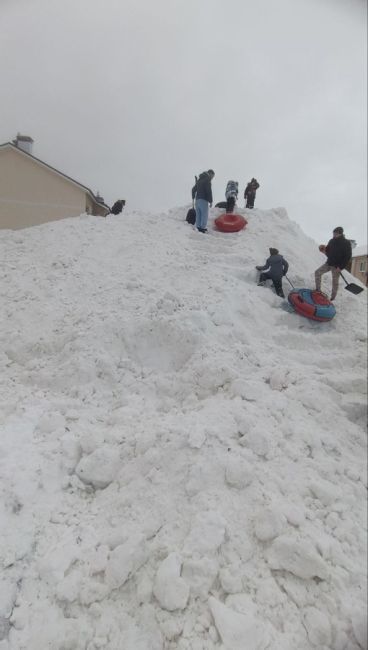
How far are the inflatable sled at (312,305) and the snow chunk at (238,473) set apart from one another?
400cm

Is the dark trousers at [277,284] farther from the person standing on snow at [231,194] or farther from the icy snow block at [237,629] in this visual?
the icy snow block at [237,629]

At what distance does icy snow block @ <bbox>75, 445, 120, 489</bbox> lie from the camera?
134 inches

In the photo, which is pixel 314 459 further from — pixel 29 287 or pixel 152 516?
pixel 29 287

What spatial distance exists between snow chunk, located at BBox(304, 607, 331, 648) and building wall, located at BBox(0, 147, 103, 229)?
1414cm

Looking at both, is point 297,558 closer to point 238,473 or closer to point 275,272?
point 238,473

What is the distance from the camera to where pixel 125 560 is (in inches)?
105

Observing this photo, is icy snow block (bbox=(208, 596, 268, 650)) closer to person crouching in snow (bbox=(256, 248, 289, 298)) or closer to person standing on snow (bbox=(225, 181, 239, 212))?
person crouching in snow (bbox=(256, 248, 289, 298))

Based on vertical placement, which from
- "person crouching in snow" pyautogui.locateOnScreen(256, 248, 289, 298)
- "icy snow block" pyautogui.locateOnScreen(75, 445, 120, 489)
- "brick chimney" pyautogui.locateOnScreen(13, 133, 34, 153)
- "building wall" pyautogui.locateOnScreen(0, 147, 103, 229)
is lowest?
"icy snow block" pyautogui.locateOnScreen(75, 445, 120, 489)

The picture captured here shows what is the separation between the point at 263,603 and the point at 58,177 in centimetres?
1705

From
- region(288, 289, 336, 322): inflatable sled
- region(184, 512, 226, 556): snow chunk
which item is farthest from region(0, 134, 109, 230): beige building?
region(184, 512, 226, 556): snow chunk

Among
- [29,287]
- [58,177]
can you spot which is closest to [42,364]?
[29,287]

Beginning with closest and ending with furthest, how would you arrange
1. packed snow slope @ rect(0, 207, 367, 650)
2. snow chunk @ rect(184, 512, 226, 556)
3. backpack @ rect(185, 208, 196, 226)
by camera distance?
packed snow slope @ rect(0, 207, 367, 650)
snow chunk @ rect(184, 512, 226, 556)
backpack @ rect(185, 208, 196, 226)

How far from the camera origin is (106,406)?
4.44 meters

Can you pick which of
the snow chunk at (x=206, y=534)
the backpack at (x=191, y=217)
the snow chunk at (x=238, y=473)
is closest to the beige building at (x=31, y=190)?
the backpack at (x=191, y=217)
